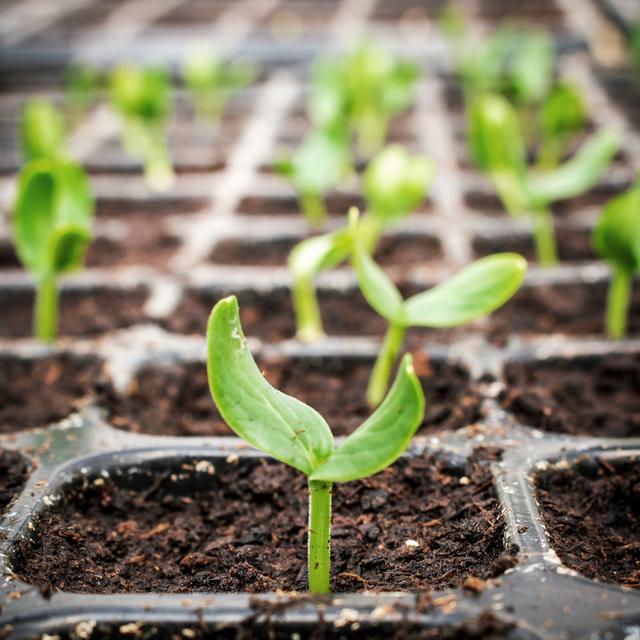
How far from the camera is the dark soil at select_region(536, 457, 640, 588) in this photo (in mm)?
562

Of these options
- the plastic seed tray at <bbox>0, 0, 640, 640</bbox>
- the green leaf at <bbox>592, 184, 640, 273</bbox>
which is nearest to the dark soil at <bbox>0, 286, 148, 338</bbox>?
the plastic seed tray at <bbox>0, 0, 640, 640</bbox>

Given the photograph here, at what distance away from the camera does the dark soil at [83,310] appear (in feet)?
3.29

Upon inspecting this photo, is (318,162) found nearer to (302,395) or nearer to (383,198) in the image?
(383,198)

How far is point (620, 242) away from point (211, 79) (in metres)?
1.15

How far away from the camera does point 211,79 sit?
1743 millimetres

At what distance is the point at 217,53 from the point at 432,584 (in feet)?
5.87

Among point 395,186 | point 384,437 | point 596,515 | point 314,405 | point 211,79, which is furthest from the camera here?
point 211,79

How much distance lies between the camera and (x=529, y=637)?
1.53 feet

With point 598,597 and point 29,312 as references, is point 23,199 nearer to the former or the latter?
point 29,312

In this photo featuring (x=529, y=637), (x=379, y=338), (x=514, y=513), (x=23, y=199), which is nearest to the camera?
(x=529, y=637)

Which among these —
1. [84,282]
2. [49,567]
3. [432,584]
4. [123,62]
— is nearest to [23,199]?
[84,282]

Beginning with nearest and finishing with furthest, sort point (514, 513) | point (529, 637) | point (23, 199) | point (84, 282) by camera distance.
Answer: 1. point (529, 637)
2. point (514, 513)
3. point (23, 199)
4. point (84, 282)

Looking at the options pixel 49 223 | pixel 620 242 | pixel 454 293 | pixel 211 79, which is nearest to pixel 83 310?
pixel 49 223

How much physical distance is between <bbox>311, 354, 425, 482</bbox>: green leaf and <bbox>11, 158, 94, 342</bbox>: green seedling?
0.45 meters
